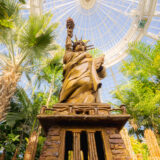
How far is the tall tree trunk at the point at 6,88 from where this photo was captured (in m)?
3.74

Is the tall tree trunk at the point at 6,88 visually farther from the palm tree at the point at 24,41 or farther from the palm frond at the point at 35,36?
the palm frond at the point at 35,36

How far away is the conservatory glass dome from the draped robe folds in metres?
8.04

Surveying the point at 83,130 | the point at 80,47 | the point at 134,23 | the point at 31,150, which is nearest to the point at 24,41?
the point at 80,47

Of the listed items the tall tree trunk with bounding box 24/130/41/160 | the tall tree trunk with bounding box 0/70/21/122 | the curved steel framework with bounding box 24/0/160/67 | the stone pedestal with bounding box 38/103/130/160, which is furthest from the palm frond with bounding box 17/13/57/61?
the curved steel framework with bounding box 24/0/160/67

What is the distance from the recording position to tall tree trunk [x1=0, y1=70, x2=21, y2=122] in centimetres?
374

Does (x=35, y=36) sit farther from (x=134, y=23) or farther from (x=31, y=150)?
(x=134, y=23)

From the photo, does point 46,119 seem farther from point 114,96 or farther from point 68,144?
point 114,96

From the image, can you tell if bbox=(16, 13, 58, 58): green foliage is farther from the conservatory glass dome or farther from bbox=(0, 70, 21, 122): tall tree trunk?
the conservatory glass dome

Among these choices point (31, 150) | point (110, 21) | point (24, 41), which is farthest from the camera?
point (110, 21)

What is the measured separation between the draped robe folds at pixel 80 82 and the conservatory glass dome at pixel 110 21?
804cm

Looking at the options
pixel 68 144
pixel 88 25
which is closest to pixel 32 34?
pixel 68 144

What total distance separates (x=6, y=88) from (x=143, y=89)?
635 centimetres

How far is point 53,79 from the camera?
Result: 7980 millimetres

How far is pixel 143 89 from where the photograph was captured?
778 centimetres
